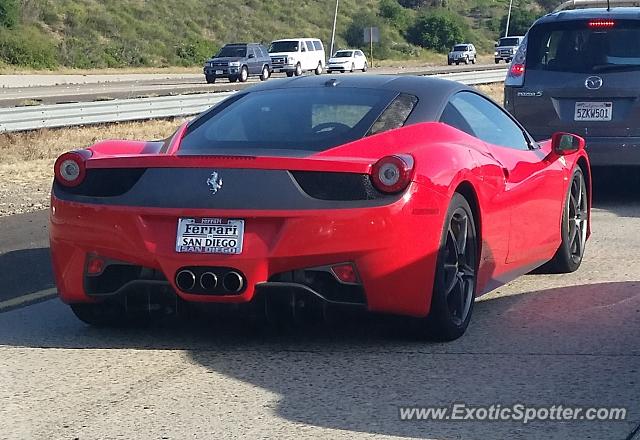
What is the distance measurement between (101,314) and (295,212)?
1.36 metres

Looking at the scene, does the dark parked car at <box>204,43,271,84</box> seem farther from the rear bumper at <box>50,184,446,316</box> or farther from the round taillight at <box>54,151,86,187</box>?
the rear bumper at <box>50,184,446,316</box>

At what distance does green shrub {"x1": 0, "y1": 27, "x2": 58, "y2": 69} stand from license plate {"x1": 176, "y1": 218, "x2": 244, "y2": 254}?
192ft

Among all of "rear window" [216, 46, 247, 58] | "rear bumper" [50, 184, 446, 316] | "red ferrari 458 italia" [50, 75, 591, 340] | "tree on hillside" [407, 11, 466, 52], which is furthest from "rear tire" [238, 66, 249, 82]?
"tree on hillside" [407, 11, 466, 52]

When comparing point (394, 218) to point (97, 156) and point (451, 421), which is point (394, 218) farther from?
point (97, 156)

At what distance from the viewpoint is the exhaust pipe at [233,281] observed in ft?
18.7

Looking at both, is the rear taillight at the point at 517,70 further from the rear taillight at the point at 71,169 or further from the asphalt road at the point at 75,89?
the asphalt road at the point at 75,89

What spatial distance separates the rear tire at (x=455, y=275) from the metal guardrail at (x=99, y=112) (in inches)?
499

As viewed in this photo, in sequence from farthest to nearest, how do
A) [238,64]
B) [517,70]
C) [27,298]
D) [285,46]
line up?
[285,46] < [238,64] < [517,70] < [27,298]

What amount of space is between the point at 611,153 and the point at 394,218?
6.01 metres

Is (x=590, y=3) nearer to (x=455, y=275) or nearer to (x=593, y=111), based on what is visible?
(x=593, y=111)

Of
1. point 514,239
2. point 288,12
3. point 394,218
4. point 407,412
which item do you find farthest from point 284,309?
point 288,12

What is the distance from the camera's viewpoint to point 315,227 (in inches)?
223

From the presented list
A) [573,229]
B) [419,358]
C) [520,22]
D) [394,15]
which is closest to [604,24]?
[573,229]

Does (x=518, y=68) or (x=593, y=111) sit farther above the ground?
(x=518, y=68)
